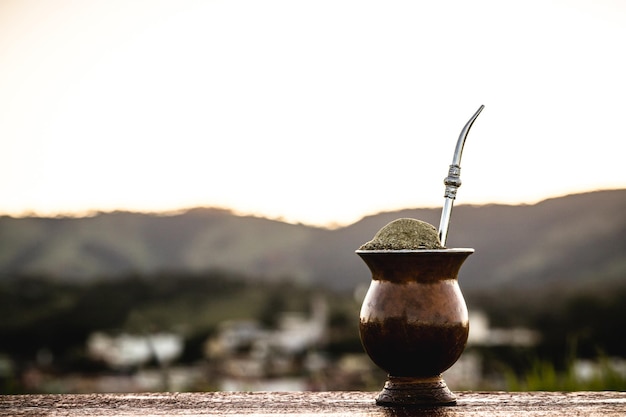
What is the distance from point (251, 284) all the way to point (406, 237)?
12850 millimetres

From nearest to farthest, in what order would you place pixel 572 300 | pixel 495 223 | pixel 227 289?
pixel 495 223 < pixel 572 300 < pixel 227 289

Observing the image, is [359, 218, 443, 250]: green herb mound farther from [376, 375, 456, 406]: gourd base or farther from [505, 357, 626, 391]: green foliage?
[505, 357, 626, 391]: green foliage

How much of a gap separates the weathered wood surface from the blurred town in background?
688 cm

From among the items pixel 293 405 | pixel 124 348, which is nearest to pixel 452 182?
pixel 293 405

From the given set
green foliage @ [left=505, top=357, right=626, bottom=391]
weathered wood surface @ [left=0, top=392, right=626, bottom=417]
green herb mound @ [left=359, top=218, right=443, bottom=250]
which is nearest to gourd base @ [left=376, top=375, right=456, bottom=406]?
weathered wood surface @ [left=0, top=392, right=626, bottom=417]

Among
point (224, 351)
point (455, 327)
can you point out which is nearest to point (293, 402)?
point (455, 327)

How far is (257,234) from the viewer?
13891mm

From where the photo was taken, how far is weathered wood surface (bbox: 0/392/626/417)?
151 centimetres

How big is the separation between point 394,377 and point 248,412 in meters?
0.30

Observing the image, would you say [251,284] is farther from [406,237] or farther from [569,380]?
[406,237]

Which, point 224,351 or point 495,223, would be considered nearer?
point 224,351

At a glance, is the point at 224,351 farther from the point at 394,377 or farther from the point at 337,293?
the point at 394,377

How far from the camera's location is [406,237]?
5.19ft

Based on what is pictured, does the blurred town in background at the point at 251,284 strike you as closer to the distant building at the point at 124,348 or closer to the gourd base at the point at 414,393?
the distant building at the point at 124,348
